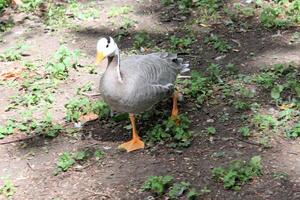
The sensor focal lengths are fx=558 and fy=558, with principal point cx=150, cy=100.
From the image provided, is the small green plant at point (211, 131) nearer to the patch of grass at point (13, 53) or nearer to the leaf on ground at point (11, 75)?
the leaf on ground at point (11, 75)

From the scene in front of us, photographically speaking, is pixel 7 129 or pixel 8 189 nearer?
pixel 8 189

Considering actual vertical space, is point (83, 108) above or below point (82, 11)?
below

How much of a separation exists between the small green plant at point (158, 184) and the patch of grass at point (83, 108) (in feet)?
4.07

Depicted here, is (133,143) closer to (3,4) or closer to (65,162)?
(65,162)

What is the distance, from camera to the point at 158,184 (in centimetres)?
429

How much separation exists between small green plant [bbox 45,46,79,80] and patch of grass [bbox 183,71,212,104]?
4.58 ft

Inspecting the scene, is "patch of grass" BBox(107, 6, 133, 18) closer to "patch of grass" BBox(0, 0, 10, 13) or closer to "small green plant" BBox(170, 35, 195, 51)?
"small green plant" BBox(170, 35, 195, 51)

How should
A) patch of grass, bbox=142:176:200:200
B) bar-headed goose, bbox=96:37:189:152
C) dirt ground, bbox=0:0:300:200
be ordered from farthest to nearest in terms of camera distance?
bar-headed goose, bbox=96:37:189:152, dirt ground, bbox=0:0:300:200, patch of grass, bbox=142:176:200:200

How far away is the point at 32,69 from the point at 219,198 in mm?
3092

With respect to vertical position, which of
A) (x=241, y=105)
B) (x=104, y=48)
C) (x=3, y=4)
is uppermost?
(x=104, y=48)

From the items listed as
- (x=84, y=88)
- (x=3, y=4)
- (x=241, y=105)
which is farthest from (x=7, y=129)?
(x=3, y=4)

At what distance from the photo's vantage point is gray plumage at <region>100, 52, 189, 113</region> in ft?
15.3

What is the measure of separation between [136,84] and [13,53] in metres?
2.55

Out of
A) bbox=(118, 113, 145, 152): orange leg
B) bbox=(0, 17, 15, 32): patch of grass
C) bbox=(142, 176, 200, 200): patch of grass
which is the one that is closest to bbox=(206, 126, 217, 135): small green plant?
bbox=(118, 113, 145, 152): orange leg
